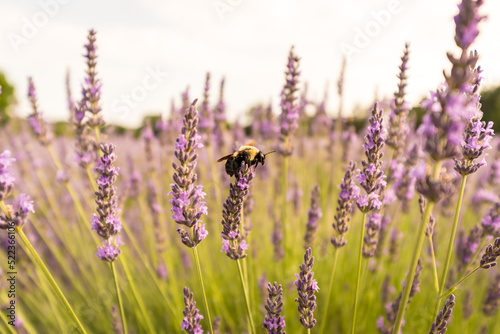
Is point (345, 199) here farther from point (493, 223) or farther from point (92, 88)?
point (92, 88)

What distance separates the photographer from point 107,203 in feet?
5.78

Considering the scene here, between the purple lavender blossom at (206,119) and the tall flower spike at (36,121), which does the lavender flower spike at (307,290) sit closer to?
the purple lavender blossom at (206,119)

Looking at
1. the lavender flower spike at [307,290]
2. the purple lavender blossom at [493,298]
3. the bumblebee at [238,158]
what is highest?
the bumblebee at [238,158]

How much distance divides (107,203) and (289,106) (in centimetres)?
151

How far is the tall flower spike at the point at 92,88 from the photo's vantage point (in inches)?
93.6

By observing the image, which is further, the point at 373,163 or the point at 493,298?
the point at 493,298

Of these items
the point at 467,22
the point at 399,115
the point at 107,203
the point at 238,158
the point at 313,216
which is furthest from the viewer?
the point at 313,216

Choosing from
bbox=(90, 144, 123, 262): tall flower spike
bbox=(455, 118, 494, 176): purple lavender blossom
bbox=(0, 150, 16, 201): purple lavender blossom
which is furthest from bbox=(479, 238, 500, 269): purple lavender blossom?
bbox=(0, 150, 16, 201): purple lavender blossom

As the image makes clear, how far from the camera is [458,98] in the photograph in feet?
3.67

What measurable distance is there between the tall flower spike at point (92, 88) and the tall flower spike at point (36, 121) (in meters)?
0.58

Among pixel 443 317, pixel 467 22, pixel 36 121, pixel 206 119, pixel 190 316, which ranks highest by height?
pixel 467 22

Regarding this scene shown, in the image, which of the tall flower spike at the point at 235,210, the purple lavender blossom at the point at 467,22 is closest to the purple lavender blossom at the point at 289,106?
the tall flower spike at the point at 235,210

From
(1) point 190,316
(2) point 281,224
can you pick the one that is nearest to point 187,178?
(1) point 190,316

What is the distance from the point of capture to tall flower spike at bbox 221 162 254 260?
1575 millimetres
